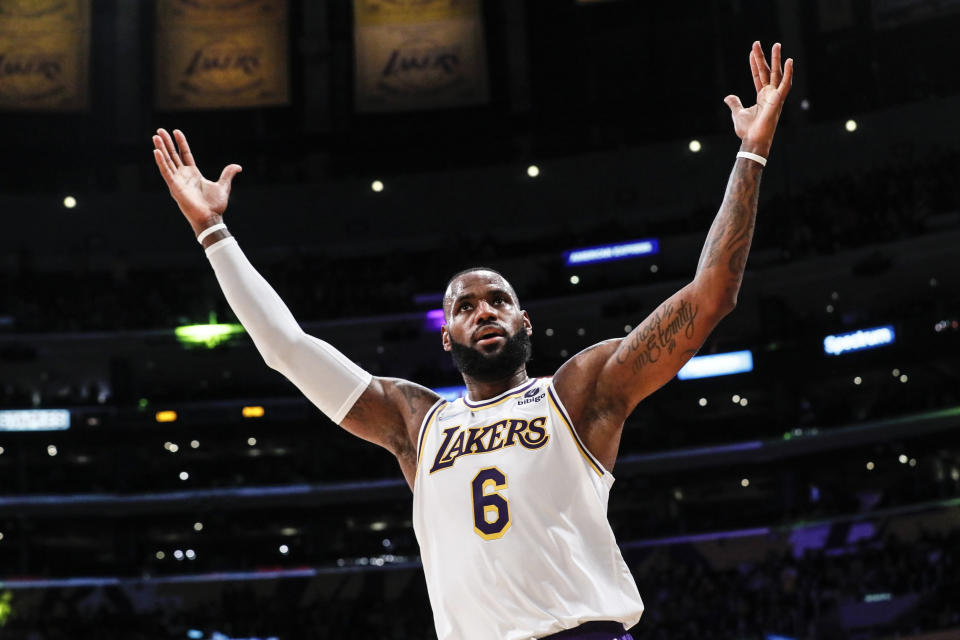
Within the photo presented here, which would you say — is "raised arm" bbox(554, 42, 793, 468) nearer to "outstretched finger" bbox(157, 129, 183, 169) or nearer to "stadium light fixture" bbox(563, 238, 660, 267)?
"outstretched finger" bbox(157, 129, 183, 169)

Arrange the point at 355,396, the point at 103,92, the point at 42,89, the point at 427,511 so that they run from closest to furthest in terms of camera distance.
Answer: the point at 427,511, the point at 355,396, the point at 42,89, the point at 103,92

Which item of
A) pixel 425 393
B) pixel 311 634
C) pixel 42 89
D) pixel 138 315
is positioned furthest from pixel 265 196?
pixel 425 393

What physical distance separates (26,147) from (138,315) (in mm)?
5551


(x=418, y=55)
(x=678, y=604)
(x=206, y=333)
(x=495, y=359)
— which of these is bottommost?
(x=678, y=604)

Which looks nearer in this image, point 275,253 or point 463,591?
point 463,591

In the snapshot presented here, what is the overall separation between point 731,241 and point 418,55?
73.5 feet

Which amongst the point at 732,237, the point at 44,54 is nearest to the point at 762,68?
the point at 732,237

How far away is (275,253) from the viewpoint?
33.2 m

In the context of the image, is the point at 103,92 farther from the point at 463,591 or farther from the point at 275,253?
the point at 463,591

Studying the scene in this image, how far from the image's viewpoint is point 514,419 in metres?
4.04

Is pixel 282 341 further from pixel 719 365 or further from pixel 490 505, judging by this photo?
pixel 719 365

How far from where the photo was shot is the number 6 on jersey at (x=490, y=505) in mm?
3754

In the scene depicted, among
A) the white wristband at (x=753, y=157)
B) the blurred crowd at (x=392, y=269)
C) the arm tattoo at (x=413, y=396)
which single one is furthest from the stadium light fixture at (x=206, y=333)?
the white wristband at (x=753, y=157)

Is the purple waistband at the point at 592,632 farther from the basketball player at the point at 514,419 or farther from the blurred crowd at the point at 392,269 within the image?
the blurred crowd at the point at 392,269
